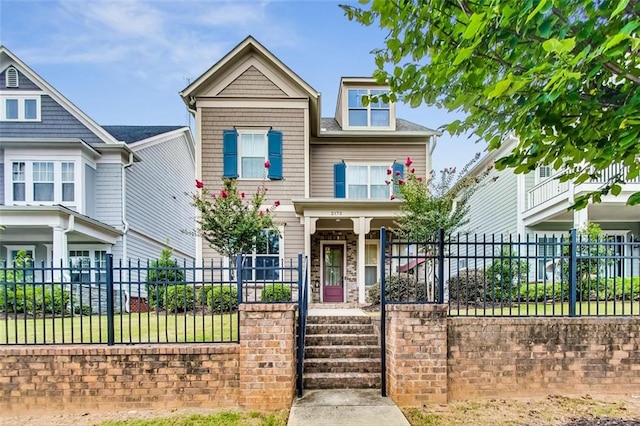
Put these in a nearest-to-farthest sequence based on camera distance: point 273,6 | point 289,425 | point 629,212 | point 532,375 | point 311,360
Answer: point 289,425 → point 532,375 → point 311,360 → point 273,6 → point 629,212

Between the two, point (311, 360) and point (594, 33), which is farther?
point (311, 360)

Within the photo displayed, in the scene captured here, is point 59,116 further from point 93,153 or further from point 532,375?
point 532,375

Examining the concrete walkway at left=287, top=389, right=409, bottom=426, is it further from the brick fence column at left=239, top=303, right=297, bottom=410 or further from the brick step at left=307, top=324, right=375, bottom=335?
the brick step at left=307, top=324, right=375, bottom=335

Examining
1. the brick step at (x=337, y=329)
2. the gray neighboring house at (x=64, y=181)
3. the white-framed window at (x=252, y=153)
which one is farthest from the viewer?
the gray neighboring house at (x=64, y=181)

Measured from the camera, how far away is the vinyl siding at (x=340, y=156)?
13188 mm

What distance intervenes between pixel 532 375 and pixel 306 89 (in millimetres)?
9545

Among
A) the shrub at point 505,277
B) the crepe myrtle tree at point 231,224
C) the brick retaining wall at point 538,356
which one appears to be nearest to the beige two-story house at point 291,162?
the crepe myrtle tree at point 231,224

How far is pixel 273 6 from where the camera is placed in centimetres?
916

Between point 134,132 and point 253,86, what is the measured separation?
26.0 feet

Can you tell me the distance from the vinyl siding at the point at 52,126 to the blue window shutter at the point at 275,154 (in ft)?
22.3

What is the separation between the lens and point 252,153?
11.9 meters

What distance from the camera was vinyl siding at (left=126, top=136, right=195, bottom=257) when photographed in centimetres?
1502

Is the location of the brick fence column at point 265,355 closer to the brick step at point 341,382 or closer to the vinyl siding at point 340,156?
the brick step at point 341,382

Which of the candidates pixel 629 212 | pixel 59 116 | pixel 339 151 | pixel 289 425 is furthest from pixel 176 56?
pixel 629 212
